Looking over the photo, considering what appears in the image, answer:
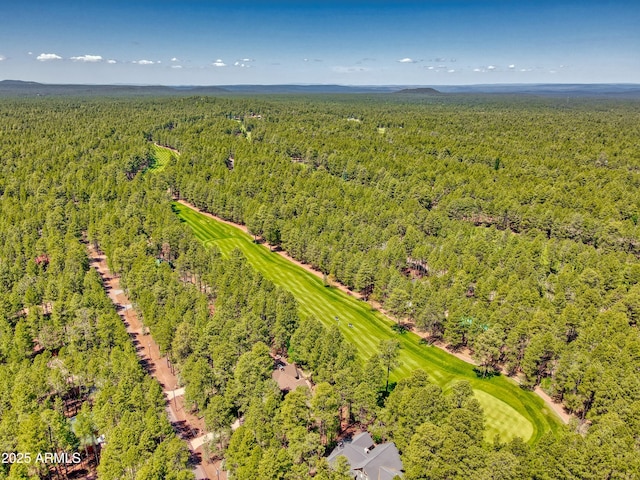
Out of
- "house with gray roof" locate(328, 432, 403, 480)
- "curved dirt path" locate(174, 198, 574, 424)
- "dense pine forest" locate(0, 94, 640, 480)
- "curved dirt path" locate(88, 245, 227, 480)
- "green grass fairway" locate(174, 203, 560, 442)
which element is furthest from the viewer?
"curved dirt path" locate(174, 198, 574, 424)

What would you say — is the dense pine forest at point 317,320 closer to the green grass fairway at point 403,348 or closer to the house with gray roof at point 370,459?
the house with gray roof at point 370,459

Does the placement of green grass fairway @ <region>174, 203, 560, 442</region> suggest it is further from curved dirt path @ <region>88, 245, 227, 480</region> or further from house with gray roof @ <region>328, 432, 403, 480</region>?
curved dirt path @ <region>88, 245, 227, 480</region>

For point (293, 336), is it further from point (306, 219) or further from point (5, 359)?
point (306, 219)

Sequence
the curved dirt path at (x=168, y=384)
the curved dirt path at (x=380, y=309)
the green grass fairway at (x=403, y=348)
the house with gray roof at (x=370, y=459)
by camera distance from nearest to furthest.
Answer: the house with gray roof at (x=370, y=459) < the curved dirt path at (x=168, y=384) < the green grass fairway at (x=403, y=348) < the curved dirt path at (x=380, y=309)

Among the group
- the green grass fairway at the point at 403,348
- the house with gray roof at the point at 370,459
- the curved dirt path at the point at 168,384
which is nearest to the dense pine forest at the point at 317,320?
the house with gray roof at the point at 370,459

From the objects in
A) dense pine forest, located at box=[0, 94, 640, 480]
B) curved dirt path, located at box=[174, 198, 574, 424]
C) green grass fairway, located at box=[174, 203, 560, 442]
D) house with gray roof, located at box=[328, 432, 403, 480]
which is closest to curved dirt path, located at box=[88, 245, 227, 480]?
dense pine forest, located at box=[0, 94, 640, 480]

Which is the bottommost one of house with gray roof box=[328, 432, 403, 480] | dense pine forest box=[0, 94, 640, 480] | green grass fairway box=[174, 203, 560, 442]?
green grass fairway box=[174, 203, 560, 442]

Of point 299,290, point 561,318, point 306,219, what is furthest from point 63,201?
point 561,318

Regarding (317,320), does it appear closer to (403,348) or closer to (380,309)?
(403,348)
